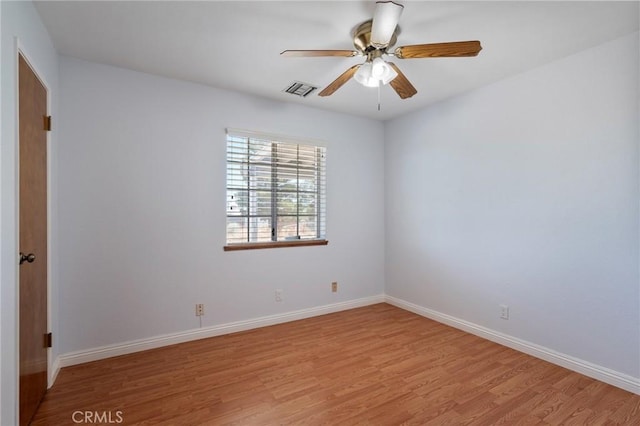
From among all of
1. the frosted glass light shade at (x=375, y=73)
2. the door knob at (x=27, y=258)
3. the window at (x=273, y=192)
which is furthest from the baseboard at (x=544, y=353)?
the door knob at (x=27, y=258)

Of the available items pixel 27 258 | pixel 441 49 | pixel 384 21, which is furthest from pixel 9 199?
pixel 441 49

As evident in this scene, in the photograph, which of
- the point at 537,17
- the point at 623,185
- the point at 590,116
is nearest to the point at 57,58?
the point at 537,17

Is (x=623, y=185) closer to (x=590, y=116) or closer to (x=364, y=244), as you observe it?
(x=590, y=116)

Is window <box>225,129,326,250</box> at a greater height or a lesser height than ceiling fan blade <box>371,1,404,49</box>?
lesser

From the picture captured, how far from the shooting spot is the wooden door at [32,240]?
170 cm

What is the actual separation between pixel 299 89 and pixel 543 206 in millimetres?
2499

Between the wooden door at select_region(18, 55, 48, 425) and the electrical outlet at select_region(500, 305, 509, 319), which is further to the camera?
the electrical outlet at select_region(500, 305, 509, 319)

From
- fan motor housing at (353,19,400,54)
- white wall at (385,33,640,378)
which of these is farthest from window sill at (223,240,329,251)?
fan motor housing at (353,19,400,54)

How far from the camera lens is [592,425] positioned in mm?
1790

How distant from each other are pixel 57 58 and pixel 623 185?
4.37 metres

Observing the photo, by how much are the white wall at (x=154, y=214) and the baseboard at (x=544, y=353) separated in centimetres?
143

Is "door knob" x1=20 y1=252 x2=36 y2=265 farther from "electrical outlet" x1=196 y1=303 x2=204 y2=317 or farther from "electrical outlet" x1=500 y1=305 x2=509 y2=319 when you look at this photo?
"electrical outlet" x1=500 y1=305 x2=509 y2=319

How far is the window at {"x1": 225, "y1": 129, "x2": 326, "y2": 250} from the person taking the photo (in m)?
3.23

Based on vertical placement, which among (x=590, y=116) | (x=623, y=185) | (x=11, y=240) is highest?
(x=590, y=116)
